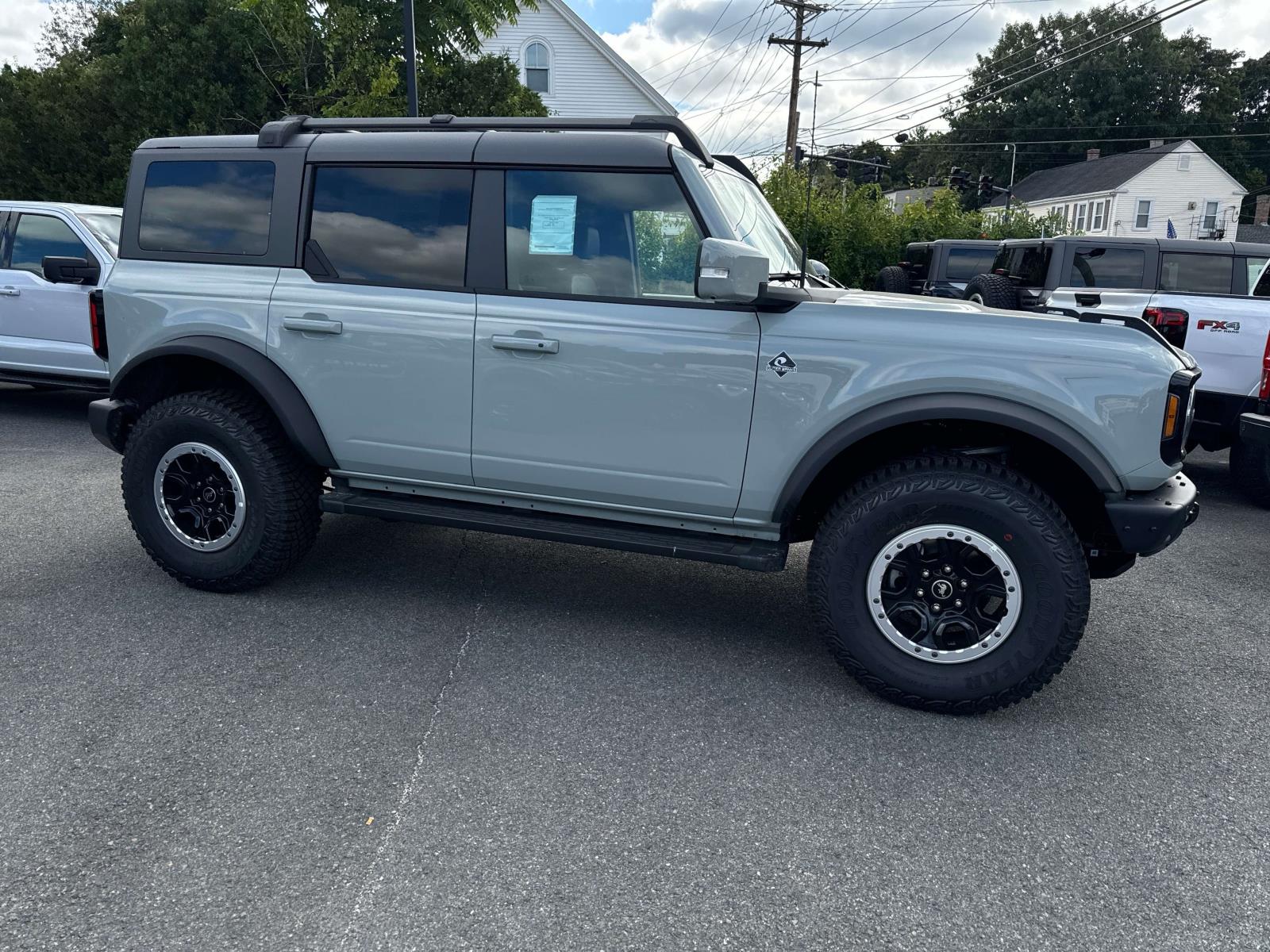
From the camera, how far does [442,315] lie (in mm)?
4074

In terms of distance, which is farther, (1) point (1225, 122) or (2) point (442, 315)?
(1) point (1225, 122)

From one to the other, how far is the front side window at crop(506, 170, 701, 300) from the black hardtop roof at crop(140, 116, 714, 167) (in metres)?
0.08

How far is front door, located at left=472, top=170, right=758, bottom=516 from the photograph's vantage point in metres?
3.75

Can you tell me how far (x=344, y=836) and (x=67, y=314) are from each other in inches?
292

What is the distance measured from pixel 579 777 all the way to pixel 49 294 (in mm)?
7738

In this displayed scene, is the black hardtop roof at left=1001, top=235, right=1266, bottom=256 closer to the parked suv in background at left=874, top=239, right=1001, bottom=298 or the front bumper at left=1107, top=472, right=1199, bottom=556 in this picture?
the parked suv in background at left=874, top=239, right=1001, bottom=298

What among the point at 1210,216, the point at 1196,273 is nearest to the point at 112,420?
the point at 1196,273

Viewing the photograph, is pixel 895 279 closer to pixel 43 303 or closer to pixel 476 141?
pixel 43 303

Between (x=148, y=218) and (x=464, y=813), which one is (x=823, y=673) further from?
(x=148, y=218)

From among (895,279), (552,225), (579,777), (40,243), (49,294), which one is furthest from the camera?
(895,279)

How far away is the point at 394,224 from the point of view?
4215mm

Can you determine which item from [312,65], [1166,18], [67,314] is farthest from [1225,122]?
[67,314]

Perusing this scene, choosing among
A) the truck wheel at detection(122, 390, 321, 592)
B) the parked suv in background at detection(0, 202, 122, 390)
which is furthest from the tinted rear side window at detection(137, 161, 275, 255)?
the parked suv in background at detection(0, 202, 122, 390)

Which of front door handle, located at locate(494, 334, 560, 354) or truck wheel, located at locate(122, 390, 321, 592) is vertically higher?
front door handle, located at locate(494, 334, 560, 354)
